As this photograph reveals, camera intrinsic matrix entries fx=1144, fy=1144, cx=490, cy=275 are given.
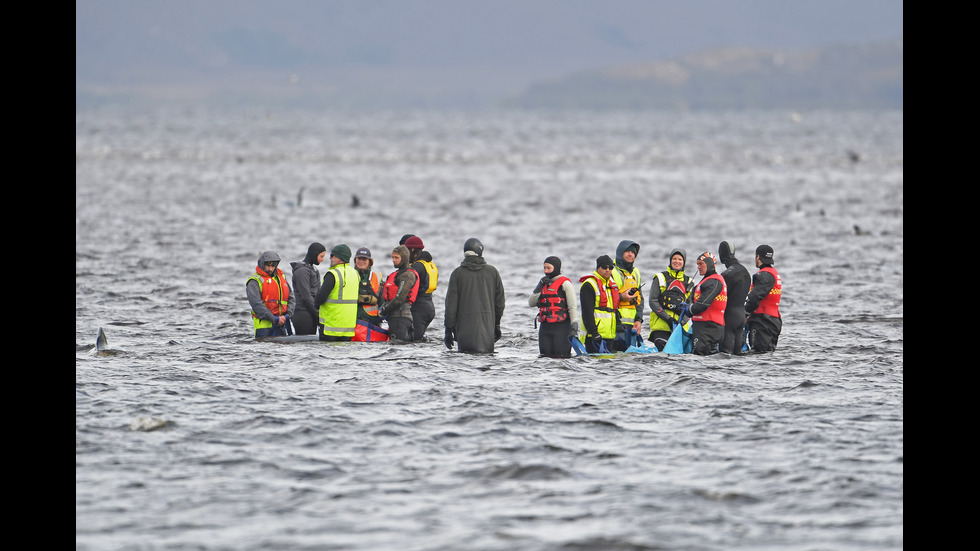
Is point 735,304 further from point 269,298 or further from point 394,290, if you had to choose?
point 269,298

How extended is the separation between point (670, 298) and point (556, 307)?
191 centimetres

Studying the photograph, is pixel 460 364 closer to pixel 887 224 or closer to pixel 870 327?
pixel 870 327

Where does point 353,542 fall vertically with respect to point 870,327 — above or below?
below

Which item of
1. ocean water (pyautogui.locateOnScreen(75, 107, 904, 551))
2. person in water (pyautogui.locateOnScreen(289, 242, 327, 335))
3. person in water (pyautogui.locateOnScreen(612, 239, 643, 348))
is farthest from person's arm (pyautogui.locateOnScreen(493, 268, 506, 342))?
person in water (pyautogui.locateOnScreen(289, 242, 327, 335))

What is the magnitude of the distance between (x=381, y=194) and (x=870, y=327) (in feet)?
122

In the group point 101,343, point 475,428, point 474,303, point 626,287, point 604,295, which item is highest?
point 626,287

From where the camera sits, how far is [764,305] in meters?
17.6

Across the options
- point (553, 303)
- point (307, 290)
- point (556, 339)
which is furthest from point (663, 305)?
point (307, 290)

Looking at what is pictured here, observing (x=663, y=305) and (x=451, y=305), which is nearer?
(x=451, y=305)

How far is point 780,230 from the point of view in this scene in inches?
1567

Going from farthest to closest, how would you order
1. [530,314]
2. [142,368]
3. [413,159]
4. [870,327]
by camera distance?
1. [413,159]
2. [530,314]
3. [870,327]
4. [142,368]

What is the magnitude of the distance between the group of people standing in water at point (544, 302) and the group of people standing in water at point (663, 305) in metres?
0.02

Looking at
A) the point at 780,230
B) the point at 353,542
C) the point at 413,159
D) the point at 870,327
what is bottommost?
the point at 353,542
